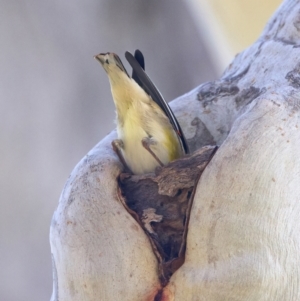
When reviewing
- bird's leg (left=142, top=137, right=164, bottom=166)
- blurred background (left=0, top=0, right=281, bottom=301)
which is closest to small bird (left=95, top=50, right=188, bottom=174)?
bird's leg (left=142, top=137, right=164, bottom=166)

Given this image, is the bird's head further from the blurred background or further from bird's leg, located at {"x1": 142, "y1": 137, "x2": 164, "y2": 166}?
the blurred background

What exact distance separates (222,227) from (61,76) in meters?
1.09

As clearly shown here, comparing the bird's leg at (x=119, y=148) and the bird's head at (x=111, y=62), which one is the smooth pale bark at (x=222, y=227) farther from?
the bird's head at (x=111, y=62)

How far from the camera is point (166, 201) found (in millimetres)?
703

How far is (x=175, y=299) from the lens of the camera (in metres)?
0.60

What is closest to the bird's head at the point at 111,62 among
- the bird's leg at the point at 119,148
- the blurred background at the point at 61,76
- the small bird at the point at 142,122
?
the small bird at the point at 142,122

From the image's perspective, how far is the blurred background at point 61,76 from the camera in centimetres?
144

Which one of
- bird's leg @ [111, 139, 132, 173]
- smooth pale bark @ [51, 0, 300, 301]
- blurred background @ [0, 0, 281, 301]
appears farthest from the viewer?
blurred background @ [0, 0, 281, 301]

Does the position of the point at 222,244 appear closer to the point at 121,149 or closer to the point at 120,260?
the point at 120,260

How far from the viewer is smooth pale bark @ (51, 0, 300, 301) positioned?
577 mm

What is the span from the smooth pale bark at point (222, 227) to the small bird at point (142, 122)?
0.25 ft

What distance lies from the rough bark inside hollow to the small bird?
0.23ft

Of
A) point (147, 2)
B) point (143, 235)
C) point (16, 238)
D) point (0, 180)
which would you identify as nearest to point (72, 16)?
point (147, 2)

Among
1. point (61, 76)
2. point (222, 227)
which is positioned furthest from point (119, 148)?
point (61, 76)
